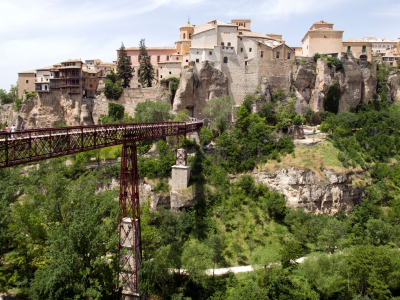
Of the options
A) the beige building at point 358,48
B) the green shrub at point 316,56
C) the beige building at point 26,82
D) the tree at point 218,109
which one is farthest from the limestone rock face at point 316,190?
the beige building at point 26,82

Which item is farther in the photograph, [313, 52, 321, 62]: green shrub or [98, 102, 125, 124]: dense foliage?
[313, 52, 321, 62]: green shrub

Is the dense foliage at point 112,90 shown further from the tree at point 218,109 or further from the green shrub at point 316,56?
the green shrub at point 316,56

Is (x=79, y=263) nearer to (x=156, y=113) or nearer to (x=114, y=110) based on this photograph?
(x=156, y=113)

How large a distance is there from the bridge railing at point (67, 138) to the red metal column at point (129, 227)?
1078 mm

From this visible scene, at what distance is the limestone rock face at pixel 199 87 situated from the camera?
144 feet

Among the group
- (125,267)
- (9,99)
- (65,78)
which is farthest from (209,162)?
(9,99)

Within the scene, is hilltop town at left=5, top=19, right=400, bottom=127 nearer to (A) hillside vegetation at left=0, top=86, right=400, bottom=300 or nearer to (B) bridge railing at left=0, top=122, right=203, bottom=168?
(A) hillside vegetation at left=0, top=86, right=400, bottom=300

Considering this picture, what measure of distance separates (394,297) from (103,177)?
2776 cm

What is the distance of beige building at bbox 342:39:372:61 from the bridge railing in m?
37.9

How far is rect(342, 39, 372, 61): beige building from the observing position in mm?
52594

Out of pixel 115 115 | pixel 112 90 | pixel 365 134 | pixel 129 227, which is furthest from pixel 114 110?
pixel 365 134

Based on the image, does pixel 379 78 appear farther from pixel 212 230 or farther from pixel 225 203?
pixel 212 230

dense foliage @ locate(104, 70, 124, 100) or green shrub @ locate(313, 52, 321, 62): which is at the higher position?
green shrub @ locate(313, 52, 321, 62)

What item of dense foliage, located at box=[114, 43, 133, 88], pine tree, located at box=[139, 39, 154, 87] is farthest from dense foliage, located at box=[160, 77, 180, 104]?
dense foliage, located at box=[114, 43, 133, 88]
